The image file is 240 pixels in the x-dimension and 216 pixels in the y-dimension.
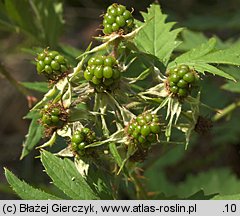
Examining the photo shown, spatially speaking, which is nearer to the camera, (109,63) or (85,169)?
(109,63)

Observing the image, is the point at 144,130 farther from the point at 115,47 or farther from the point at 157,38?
the point at 157,38

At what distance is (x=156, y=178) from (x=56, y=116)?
3.08m

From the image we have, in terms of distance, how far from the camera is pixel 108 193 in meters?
2.73

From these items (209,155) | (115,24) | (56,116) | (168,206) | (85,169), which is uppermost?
(115,24)

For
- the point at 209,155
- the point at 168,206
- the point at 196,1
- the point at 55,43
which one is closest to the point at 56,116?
the point at 168,206

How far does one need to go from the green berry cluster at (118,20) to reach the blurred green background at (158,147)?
95cm

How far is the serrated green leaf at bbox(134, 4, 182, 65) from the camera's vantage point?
2.93 meters

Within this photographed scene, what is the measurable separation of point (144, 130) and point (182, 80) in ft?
1.01

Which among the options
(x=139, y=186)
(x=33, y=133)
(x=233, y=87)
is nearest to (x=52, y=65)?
(x=33, y=133)

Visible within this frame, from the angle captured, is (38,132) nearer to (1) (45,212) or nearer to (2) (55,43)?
(1) (45,212)

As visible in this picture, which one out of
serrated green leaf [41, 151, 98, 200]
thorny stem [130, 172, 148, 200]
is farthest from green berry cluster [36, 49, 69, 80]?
thorny stem [130, 172, 148, 200]

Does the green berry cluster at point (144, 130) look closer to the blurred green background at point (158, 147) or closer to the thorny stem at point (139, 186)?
the thorny stem at point (139, 186)

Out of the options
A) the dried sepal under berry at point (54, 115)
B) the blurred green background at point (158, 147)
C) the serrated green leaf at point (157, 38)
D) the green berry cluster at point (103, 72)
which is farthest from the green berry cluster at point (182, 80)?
the blurred green background at point (158, 147)

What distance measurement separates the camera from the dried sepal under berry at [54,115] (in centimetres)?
250
